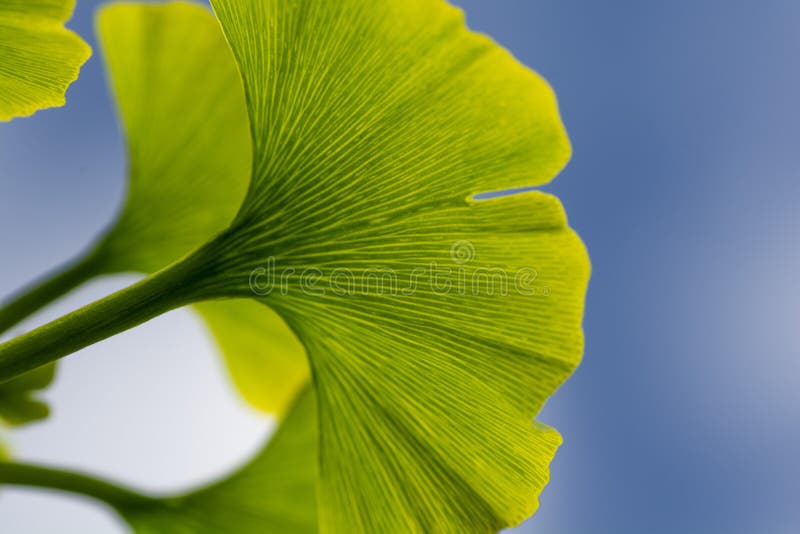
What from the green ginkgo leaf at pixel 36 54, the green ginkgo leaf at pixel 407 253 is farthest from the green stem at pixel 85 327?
the green ginkgo leaf at pixel 36 54

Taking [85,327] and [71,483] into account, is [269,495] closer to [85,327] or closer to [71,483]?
[71,483]

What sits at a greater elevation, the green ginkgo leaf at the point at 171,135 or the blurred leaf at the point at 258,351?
the green ginkgo leaf at the point at 171,135

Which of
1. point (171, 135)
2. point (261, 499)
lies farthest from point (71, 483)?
point (171, 135)

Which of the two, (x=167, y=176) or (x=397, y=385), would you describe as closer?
(x=397, y=385)

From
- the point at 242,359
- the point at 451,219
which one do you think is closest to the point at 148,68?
the point at 242,359

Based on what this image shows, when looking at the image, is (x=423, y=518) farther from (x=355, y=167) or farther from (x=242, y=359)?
(x=242, y=359)

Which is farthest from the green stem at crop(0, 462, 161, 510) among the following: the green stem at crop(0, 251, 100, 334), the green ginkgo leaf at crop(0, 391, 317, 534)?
the green stem at crop(0, 251, 100, 334)

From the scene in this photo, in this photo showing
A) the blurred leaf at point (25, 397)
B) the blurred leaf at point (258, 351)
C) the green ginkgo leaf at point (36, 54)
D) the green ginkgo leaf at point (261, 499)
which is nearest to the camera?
the green ginkgo leaf at point (36, 54)

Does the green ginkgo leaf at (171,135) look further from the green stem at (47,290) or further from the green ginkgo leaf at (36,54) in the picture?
the green ginkgo leaf at (36,54)
